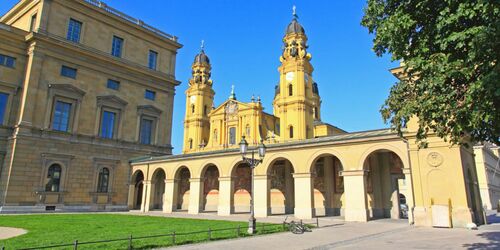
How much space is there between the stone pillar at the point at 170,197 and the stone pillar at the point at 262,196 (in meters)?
9.52

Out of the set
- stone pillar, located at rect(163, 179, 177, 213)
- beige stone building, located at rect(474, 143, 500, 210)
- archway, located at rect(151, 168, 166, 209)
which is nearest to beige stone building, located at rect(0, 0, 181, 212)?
archway, located at rect(151, 168, 166, 209)

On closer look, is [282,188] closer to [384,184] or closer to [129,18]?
[384,184]

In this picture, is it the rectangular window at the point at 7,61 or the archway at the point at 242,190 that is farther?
the archway at the point at 242,190

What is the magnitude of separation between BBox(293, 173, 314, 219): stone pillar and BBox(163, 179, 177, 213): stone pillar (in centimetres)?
1308

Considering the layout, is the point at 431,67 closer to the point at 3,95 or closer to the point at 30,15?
the point at 3,95

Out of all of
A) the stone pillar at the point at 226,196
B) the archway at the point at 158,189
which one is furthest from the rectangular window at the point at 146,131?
the stone pillar at the point at 226,196

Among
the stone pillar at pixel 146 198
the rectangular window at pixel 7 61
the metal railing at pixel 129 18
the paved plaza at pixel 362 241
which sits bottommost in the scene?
the paved plaza at pixel 362 241

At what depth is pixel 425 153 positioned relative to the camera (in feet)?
60.9

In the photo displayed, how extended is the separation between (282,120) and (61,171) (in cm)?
3202

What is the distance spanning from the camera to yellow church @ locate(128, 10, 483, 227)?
17.9 metres

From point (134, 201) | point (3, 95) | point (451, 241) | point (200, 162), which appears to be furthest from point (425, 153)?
point (3, 95)

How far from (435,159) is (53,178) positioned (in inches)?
1203

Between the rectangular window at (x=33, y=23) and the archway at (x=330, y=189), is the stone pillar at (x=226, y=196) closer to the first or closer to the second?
the archway at (x=330, y=189)

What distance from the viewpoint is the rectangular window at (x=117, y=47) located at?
36375 millimetres
